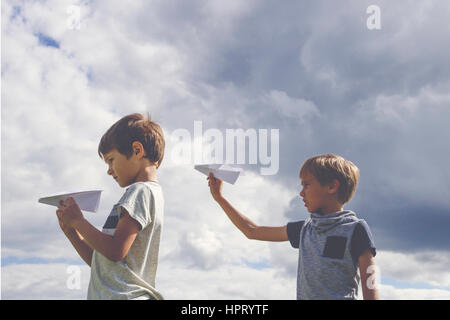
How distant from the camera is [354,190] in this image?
204 inches

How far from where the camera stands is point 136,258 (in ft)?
13.9

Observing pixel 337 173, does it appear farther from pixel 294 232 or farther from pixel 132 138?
pixel 132 138

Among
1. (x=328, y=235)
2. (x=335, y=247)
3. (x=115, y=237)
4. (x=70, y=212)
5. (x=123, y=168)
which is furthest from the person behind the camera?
(x=328, y=235)

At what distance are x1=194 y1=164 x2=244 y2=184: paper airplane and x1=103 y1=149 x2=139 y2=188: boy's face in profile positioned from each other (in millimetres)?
860

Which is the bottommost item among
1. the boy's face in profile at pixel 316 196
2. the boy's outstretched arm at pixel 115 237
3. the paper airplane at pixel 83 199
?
the boy's outstretched arm at pixel 115 237

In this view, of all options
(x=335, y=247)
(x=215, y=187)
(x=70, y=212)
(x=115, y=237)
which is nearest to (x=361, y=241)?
(x=335, y=247)

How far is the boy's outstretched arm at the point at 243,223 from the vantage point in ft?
17.9

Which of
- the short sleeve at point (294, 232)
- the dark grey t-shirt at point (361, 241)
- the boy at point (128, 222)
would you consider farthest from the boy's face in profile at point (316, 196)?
the boy at point (128, 222)

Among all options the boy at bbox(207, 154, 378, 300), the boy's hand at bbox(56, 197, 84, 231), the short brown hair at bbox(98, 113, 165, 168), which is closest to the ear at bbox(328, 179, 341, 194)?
the boy at bbox(207, 154, 378, 300)

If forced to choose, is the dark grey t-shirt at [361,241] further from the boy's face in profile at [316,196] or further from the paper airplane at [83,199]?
the paper airplane at [83,199]

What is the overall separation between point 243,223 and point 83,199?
Result: 6.47 ft
